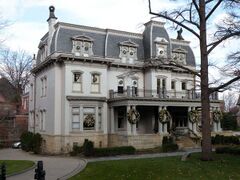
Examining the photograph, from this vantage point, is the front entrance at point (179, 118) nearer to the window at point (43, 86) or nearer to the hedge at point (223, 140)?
the hedge at point (223, 140)

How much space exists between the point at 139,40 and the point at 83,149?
15.2 m

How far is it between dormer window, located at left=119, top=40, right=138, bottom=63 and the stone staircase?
9.59 meters

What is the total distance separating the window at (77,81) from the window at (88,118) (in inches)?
78.4

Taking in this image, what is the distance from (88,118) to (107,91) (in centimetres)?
370

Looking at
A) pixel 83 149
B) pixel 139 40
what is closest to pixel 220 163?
pixel 83 149

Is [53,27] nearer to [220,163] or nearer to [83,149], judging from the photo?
[83,149]

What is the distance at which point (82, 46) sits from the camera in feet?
109

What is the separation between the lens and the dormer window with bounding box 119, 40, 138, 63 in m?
36.0

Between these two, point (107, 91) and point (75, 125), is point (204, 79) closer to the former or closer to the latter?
point (75, 125)

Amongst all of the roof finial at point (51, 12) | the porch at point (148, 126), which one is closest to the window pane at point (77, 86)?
the porch at point (148, 126)

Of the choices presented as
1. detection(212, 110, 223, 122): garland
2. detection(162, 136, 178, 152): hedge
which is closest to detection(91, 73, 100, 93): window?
detection(162, 136, 178, 152): hedge

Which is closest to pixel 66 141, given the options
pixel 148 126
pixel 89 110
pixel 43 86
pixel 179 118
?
pixel 89 110

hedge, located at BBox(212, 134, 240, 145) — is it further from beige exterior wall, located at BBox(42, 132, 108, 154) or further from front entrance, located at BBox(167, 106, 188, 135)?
beige exterior wall, located at BBox(42, 132, 108, 154)

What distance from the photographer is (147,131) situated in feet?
119
